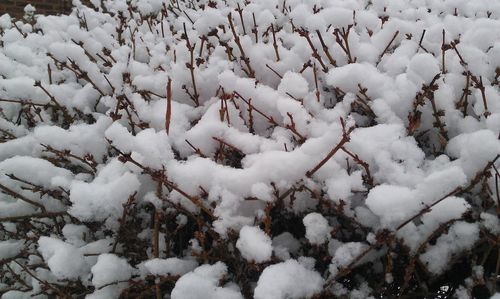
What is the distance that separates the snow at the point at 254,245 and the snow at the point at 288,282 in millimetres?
45

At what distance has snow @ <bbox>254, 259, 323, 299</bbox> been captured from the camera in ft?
3.93

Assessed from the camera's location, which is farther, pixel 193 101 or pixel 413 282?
pixel 193 101

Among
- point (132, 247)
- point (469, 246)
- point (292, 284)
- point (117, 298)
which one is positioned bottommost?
point (117, 298)

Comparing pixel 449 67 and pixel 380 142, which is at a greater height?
pixel 449 67

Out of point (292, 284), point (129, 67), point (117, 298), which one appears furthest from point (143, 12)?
point (292, 284)

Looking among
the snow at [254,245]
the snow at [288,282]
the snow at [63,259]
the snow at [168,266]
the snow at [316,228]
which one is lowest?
the snow at [63,259]

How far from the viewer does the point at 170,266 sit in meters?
1.40

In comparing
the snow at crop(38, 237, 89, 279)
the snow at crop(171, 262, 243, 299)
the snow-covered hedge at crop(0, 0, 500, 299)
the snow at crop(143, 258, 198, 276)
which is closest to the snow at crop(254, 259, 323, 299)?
the snow-covered hedge at crop(0, 0, 500, 299)

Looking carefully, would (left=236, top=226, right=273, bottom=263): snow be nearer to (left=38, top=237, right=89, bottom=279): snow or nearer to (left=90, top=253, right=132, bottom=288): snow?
(left=90, top=253, right=132, bottom=288): snow

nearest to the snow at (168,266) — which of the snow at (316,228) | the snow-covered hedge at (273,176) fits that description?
the snow-covered hedge at (273,176)

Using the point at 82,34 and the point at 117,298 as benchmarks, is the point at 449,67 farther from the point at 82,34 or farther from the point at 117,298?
the point at 82,34

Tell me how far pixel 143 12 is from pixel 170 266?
2.69m

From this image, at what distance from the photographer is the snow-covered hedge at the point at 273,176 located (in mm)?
1285

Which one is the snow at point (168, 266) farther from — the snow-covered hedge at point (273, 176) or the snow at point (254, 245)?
the snow at point (254, 245)
